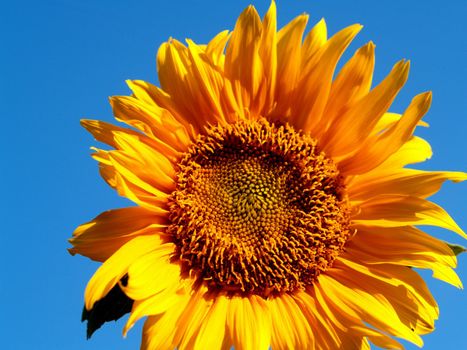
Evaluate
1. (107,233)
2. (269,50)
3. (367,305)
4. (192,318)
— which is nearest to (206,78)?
(269,50)

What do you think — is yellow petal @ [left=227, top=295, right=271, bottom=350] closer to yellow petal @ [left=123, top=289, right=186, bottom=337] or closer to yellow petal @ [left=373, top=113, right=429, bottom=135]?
yellow petal @ [left=123, top=289, right=186, bottom=337]

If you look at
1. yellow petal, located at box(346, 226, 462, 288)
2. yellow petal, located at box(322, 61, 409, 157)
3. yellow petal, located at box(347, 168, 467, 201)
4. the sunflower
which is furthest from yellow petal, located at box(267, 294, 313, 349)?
yellow petal, located at box(322, 61, 409, 157)

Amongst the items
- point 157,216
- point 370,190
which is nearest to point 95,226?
point 157,216

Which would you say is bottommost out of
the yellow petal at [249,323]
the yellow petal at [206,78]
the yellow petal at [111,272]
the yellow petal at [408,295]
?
the yellow petal at [408,295]

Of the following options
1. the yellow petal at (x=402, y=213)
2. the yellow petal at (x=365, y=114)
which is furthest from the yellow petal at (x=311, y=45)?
the yellow petal at (x=402, y=213)

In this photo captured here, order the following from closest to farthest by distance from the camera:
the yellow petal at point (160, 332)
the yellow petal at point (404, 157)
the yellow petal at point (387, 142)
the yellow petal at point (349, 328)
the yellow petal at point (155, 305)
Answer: the yellow petal at point (155, 305), the yellow petal at point (160, 332), the yellow petal at point (349, 328), the yellow petal at point (387, 142), the yellow petal at point (404, 157)

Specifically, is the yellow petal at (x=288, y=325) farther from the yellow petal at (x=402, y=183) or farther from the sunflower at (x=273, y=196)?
the yellow petal at (x=402, y=183)
